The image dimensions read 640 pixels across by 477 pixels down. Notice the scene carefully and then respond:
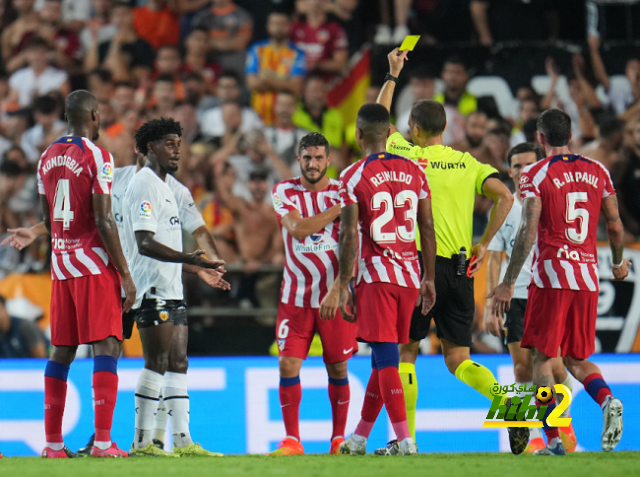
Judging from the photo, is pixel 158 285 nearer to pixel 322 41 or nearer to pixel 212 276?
pixel 212 276

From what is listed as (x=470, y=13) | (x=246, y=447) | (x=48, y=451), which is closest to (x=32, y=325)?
(x=246, y=447)

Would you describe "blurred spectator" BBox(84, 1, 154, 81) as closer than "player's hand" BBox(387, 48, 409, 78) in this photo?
No

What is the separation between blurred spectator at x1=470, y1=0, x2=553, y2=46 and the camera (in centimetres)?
1093

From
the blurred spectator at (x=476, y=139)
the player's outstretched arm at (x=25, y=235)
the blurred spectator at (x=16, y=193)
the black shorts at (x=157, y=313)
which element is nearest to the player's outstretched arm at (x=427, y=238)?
the black shorts at (x=157, y=313)

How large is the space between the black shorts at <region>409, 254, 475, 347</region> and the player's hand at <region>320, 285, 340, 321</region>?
605 millimetres

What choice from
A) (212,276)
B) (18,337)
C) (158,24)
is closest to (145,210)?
(212,276)

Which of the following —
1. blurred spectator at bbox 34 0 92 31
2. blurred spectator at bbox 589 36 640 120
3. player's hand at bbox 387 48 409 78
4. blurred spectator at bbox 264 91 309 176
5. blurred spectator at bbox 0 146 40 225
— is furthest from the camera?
blurred spectator at bbox 34 0 92 31

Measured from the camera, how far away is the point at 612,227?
5.70 metres

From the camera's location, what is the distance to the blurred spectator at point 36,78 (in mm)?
11180

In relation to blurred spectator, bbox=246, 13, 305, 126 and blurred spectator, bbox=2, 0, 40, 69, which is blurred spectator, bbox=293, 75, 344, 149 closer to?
blurred spectator, bbox=246, 13, 305, 126

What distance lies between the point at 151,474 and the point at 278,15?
27.3 feet

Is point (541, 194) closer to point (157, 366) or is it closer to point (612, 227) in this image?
point (612, 227)

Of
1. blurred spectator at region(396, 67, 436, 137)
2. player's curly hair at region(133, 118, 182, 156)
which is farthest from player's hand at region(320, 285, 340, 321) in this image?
blurred spectator at region(396, 67, 436, 137)

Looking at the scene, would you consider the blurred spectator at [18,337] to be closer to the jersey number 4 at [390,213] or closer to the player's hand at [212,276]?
the player's hand at [212,276]
